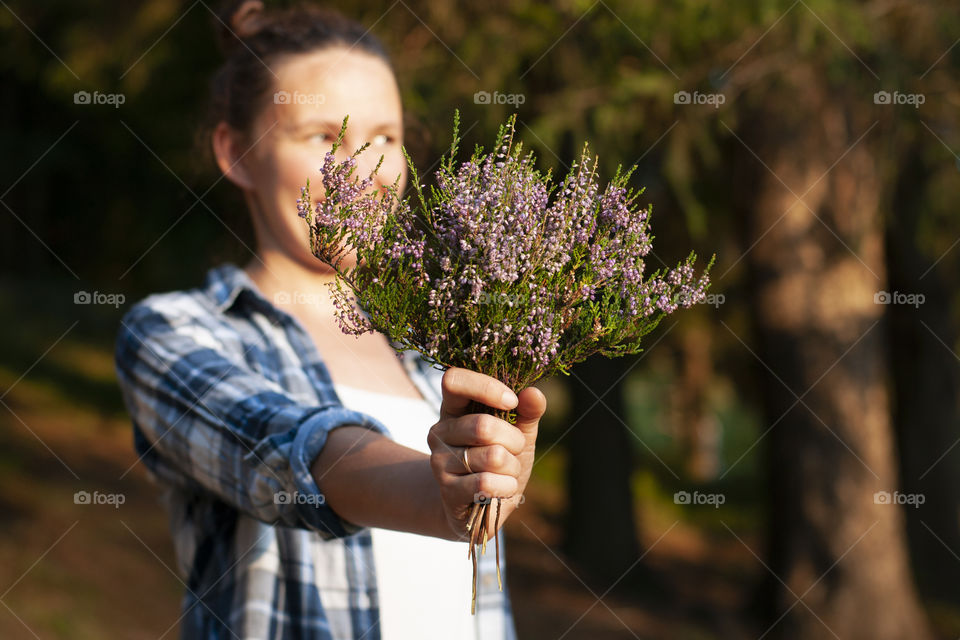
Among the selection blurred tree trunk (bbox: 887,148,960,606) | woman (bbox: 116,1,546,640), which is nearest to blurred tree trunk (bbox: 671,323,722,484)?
blurred tree trunk (bbox: 887,148,960,606)

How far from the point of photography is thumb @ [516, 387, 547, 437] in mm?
1391

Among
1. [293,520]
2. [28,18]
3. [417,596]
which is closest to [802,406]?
[417,596]

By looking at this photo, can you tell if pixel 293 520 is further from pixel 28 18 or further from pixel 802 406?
pixel 28 18

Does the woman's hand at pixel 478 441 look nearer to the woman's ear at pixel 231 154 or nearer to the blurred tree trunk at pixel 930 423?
the woman's ear at pixel 231 154

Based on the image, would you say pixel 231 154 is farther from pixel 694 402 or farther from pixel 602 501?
pixel 694 402

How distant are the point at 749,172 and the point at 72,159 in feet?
24.5

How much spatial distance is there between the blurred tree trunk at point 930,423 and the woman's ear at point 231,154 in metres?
7.91

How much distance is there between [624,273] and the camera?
1.41 m

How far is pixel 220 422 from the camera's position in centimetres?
188
